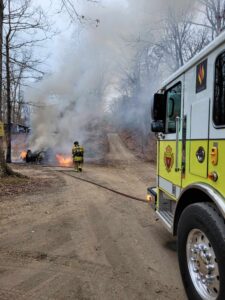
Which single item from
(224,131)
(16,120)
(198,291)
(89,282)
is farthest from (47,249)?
(16,120)

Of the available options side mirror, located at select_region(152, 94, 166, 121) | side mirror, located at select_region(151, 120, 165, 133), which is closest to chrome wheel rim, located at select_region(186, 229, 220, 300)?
side mirror, located at select_region(151, 120, 165, 133)

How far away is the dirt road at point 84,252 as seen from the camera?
3.53 meters

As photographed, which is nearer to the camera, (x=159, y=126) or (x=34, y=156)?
(x=159, y=126)

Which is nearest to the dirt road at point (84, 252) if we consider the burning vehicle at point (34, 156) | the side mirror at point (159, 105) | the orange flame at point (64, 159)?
the side mirror at point (159, 105)

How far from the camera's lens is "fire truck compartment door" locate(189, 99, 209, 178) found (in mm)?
3100

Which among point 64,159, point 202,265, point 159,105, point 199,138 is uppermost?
point 159,105

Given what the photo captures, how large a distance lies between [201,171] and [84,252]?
2307mm

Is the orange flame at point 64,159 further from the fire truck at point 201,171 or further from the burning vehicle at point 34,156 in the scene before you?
the fire truck at point 201,171

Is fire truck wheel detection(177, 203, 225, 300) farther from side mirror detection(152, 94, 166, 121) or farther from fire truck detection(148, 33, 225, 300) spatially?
side mirror detection(152, 94, 166, 121)

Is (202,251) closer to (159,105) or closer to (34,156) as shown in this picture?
(159,105)

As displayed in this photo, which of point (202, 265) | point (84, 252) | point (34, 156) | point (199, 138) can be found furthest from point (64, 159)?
point (202, 265)

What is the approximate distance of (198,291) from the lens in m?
3.04

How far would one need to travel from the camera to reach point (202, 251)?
2971mm

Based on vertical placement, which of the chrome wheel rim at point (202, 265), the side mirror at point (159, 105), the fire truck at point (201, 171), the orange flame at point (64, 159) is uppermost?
the side mirror at point (159, 105)
